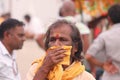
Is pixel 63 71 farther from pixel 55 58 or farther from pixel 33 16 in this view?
pixel 33 16

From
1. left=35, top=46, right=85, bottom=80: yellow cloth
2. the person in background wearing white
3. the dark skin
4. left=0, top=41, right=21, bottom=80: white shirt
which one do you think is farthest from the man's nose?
the person in background wearing white

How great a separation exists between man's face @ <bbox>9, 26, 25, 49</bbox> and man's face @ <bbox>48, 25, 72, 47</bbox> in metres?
2.29

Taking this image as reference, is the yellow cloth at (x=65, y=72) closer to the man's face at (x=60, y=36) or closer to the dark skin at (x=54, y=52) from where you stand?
the dark skin at (x=54, y=52)

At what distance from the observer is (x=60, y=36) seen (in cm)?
344

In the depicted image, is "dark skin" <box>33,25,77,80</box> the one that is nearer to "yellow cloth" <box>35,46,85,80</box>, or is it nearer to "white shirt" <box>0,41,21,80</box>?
"yellow cloth" <box>35,46,85,80</box>

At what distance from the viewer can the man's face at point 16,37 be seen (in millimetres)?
5770

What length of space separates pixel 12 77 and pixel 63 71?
6.26 feet

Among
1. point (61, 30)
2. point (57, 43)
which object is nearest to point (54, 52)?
point (57, 43)

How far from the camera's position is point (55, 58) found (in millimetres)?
3285

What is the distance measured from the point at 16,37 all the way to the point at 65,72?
2.50 meters

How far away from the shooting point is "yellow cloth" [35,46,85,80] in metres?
3.30

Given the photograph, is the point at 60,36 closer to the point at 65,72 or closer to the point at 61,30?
the point at 61,30

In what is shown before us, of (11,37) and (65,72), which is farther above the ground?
(65,72)

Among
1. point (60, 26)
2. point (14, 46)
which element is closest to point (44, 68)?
point (60, 26)
